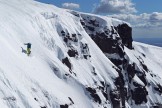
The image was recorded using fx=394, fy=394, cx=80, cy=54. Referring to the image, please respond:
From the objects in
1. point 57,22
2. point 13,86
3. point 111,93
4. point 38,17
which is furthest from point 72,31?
point 13,86

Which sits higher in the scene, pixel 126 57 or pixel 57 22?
pixel 57 22

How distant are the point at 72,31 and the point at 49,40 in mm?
14267

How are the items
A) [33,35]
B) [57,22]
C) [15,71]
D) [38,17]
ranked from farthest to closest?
1. [57,22]
2. [38,17]
3. [33,35]
4. [15,71]

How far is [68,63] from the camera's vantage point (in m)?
99.3

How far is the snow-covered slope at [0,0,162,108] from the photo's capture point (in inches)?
2921

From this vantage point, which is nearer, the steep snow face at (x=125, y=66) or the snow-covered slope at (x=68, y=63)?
the snow-covered slope at (x=68, y=63)

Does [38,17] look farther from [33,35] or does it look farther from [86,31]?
[86,31]

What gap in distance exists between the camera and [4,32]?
83.6 m

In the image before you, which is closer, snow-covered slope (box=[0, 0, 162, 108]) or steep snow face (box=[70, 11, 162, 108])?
snow-covered slope (box=[0, 0, 162, 108])

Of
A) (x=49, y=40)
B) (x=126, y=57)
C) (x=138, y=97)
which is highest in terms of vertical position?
(x=49, y=40)

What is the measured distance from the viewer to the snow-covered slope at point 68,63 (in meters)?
74.2

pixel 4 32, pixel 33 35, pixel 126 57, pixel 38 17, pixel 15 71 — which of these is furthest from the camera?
pixel 126 57

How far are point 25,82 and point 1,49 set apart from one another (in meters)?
7.74

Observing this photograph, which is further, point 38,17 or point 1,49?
point 38,17
